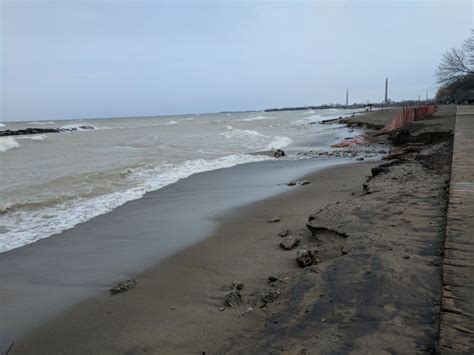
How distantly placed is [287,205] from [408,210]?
2.83 meters

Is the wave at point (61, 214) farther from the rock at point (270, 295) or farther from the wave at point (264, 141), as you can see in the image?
the wave at point (264, 141)

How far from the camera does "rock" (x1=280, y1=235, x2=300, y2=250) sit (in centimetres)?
495

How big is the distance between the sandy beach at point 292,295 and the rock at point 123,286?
0.08 meters

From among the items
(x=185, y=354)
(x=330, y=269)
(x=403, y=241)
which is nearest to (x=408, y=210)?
(x=403, y=241)

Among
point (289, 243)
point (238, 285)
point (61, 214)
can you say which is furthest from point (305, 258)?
point (61, 214)

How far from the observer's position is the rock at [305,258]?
14.0 feet

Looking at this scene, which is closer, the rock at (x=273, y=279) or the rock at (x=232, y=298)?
the rock at (x=232, y=298)

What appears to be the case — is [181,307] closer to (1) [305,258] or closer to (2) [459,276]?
(1) [305,258]

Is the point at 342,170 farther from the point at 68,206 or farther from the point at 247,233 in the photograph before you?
the point at 68,206

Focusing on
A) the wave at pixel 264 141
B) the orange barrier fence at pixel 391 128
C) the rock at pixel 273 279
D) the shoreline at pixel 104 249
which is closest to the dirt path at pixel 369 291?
the rock at pixel 273 279

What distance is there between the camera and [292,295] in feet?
11.0

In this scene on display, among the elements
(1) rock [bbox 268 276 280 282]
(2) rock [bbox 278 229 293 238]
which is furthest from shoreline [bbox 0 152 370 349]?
(1) rock [bbox 268 276 280 282]

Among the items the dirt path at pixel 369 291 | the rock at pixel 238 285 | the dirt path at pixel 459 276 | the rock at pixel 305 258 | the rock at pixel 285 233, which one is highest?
the dirt path at pixel 459 276

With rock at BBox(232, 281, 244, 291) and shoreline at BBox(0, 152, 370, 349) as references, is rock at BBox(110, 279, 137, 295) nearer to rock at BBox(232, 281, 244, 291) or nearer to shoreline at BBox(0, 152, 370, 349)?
shoreline at BBox(0, 152, 370, 349)
